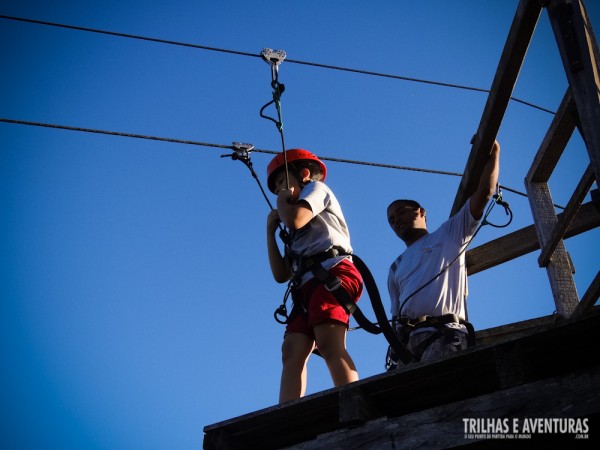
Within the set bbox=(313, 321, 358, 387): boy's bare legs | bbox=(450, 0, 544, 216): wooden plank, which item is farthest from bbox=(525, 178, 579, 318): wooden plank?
bbox=(313, 321, 358, 387): boy's bare legs

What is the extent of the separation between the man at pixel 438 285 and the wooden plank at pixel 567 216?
0.39 metres

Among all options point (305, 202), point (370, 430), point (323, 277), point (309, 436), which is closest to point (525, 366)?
point (370, 430)

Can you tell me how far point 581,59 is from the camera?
2.77 meters

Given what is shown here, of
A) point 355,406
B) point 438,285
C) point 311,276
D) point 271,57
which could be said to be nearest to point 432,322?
point 438,285

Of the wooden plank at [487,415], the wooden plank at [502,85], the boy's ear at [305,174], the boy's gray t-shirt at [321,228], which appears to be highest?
the boy's ear at [305,174]

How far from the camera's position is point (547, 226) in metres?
3.78

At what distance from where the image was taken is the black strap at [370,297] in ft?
11.1

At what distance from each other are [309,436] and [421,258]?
4.53 ft

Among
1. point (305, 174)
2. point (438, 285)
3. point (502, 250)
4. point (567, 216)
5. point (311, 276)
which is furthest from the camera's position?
point (502, 250)

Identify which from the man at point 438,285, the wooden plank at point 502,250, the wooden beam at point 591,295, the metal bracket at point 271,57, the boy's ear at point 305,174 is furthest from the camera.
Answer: the metal bracket at point 271,57

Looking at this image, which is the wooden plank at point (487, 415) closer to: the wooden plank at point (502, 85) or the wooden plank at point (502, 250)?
the wooden plank at point (502, 85)

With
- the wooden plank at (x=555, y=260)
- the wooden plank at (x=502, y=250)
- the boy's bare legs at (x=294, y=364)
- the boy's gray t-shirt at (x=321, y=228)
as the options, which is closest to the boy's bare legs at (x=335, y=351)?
the boy's bare legs at (x=294, y=364)

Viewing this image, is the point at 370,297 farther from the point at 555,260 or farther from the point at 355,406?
the point at 355,406

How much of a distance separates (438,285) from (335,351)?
764 mm
